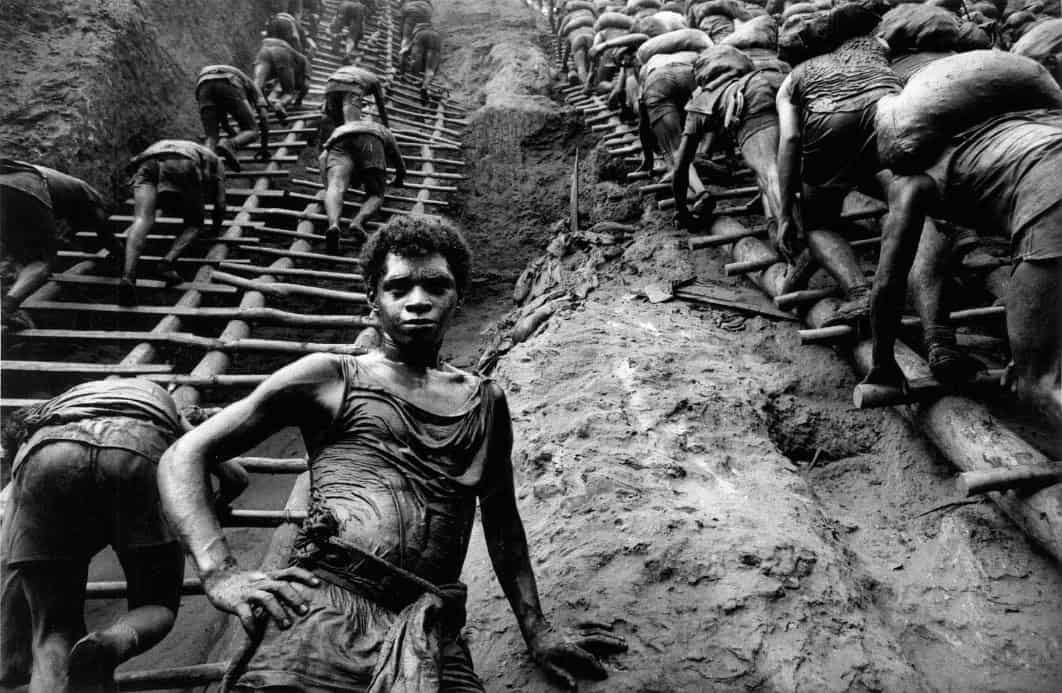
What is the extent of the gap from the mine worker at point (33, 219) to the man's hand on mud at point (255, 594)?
4.02 meters

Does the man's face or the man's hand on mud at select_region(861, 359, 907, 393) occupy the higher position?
the man's face

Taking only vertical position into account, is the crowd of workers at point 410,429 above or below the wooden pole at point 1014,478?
above

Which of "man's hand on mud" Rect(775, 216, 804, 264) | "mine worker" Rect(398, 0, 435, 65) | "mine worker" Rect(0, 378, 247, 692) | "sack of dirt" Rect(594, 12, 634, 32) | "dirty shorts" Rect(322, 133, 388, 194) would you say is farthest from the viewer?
"mine worker" Rect(398, 0, 435, 65)

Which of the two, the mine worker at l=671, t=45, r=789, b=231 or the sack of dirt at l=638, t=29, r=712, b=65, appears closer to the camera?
the mine worker at l=671, t=45, r=789, b=231

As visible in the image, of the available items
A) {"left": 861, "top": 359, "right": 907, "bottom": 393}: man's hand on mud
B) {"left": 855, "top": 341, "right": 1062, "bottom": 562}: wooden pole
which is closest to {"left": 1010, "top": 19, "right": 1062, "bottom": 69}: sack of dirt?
{"left": 855, "top": 341, "right": 1062, "bottom": 562}: wooden pole

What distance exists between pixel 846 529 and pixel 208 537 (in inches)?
99.0

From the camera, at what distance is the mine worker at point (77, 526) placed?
250 centimetres

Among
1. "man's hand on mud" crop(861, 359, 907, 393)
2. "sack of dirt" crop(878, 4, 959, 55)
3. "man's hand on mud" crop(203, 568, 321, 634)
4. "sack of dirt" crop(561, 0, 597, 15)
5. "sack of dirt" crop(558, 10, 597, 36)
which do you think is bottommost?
"man's hand on mud" crop(861, 359, 907, 393)

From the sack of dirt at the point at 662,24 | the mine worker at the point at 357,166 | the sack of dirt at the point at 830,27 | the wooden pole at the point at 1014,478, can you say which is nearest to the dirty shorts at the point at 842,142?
the sack of dirt at the point at 830,27

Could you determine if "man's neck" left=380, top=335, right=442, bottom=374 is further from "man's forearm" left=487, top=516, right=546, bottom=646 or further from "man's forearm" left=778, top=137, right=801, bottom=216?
"man's forearm" left=778, top=137, right=801, bottom=216

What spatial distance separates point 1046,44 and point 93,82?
8021mm

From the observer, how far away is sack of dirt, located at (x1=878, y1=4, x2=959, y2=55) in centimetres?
518

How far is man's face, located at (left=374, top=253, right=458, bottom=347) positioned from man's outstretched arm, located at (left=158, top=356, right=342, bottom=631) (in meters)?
0.23

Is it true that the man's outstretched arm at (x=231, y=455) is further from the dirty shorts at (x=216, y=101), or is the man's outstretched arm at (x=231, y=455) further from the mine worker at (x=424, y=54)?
the mine worker at (x=424, y=54)
